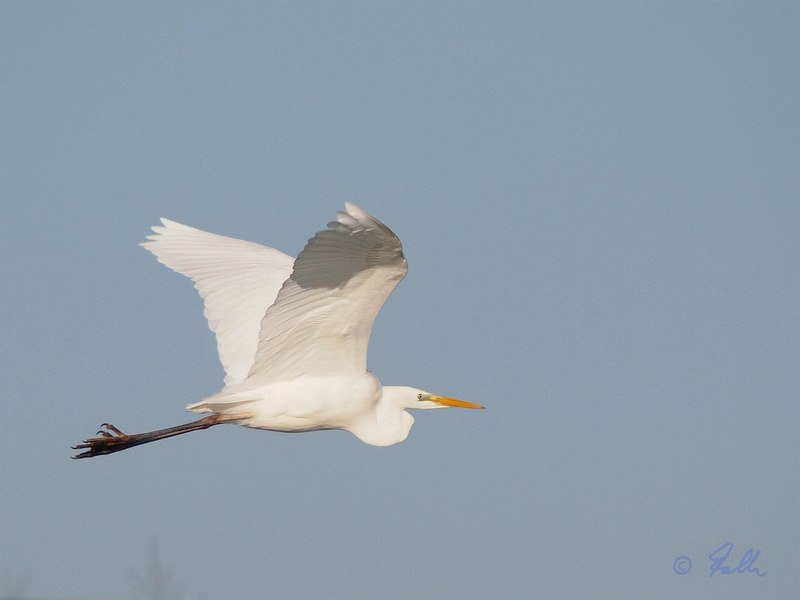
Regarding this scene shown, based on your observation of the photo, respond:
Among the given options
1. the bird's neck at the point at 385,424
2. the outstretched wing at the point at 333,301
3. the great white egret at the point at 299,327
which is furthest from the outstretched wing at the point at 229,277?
the bird's neck at the point at 385,424

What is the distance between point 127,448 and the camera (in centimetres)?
1211

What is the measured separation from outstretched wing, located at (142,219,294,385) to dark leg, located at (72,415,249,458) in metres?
0.59

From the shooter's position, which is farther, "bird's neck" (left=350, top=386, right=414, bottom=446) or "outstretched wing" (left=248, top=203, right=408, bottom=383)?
"bird's neck" (left=350, top=386, right=414, bottom=446)

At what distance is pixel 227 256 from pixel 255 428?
246cm

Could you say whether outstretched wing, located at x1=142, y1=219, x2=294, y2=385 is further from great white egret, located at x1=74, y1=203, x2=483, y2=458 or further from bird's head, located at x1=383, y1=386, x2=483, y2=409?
bird's head, located at x1=383, y1=386, x2=483, y2=409

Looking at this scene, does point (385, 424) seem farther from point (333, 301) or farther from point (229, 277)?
point (229, 277)

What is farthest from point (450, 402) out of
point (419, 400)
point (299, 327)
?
point (299, 327)

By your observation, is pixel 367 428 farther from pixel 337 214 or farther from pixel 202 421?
pixel 337 214

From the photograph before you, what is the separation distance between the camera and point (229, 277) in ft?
43.1

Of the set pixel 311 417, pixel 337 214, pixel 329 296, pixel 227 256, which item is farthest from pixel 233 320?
pixel 337 214

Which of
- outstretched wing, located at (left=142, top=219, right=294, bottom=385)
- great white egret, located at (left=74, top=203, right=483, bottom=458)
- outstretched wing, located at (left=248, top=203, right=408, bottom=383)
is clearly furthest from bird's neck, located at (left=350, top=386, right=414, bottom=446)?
outstretched wing, located at (left=142, top=219, right=294, bottom=385)

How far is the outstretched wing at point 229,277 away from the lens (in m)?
12.6

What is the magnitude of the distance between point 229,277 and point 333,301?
2.93 meters

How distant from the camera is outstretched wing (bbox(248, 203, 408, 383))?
9422 millimetres
